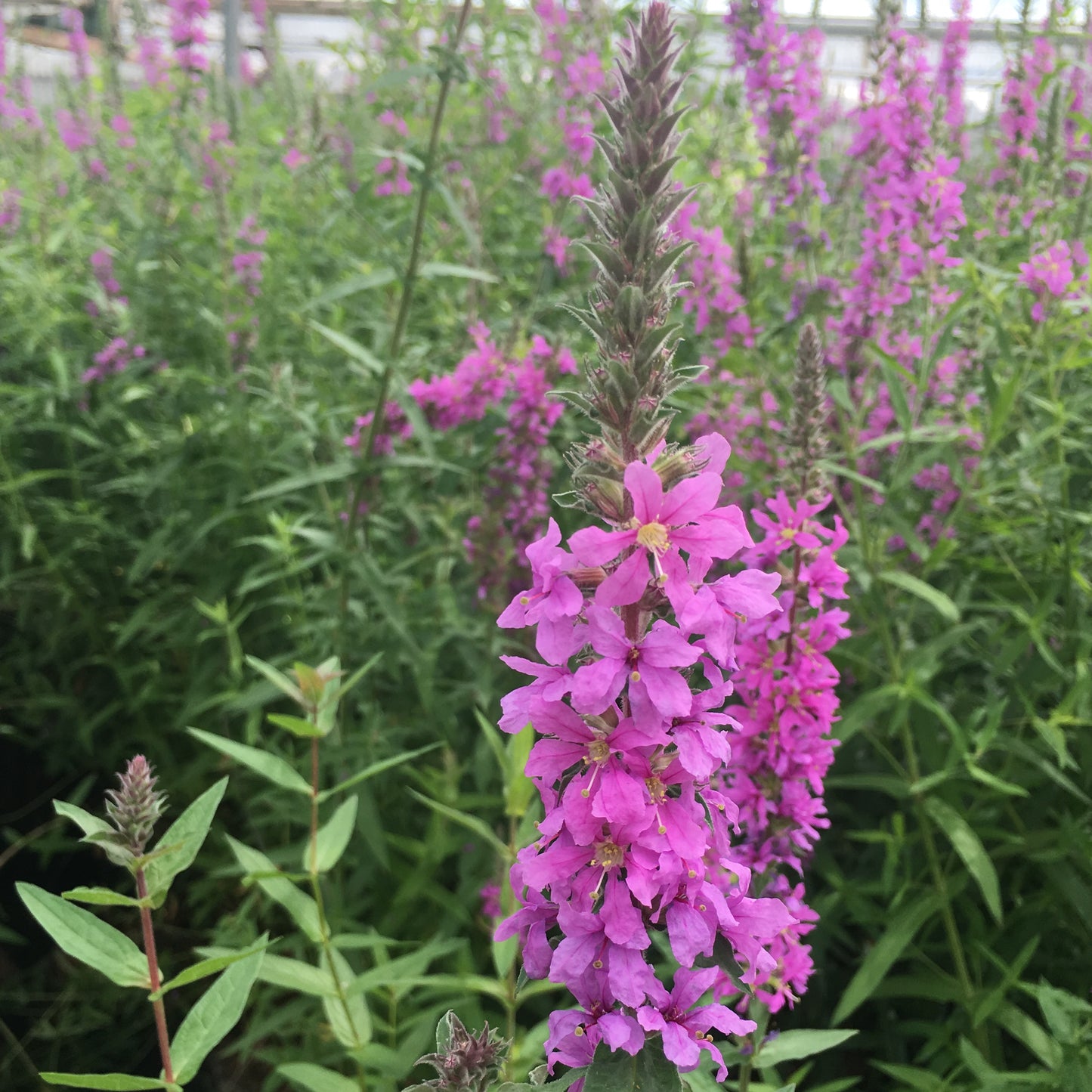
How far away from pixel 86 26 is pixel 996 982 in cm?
2005

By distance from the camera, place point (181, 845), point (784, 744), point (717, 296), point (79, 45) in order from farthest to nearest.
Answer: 1. point (79, 45)
2. point (717, 296)
3. point (784, 744)
4. point (181, 845)

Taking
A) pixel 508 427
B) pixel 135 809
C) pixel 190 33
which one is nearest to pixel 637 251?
pixel 135 809

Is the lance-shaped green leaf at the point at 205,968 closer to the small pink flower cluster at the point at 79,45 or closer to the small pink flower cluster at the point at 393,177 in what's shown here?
the small pink flower cluster at the point at 393,177

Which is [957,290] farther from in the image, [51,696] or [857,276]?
[51,696]

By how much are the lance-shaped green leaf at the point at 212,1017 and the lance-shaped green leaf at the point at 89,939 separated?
0.35 ft

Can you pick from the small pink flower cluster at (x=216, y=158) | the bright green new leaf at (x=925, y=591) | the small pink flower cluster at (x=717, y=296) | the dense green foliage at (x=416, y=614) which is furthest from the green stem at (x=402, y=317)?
the small pink flower cluster at (x=216, y=158)

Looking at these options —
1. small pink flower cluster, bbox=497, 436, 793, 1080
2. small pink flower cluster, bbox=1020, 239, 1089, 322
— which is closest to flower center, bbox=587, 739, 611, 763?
small pink flower cluster, bbox=497, 436, 793, 1080

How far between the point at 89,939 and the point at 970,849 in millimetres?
2373

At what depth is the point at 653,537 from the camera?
4.19 ft

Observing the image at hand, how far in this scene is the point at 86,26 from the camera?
16.6m

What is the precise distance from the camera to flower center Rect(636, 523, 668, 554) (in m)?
1.27

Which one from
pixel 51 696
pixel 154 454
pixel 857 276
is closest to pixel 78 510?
pixel 154 454

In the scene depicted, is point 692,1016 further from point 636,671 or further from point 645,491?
point 645,491

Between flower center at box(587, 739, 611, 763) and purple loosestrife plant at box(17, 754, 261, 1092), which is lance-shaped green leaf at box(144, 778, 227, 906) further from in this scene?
flower center at box(587, 739, 611, 763)
